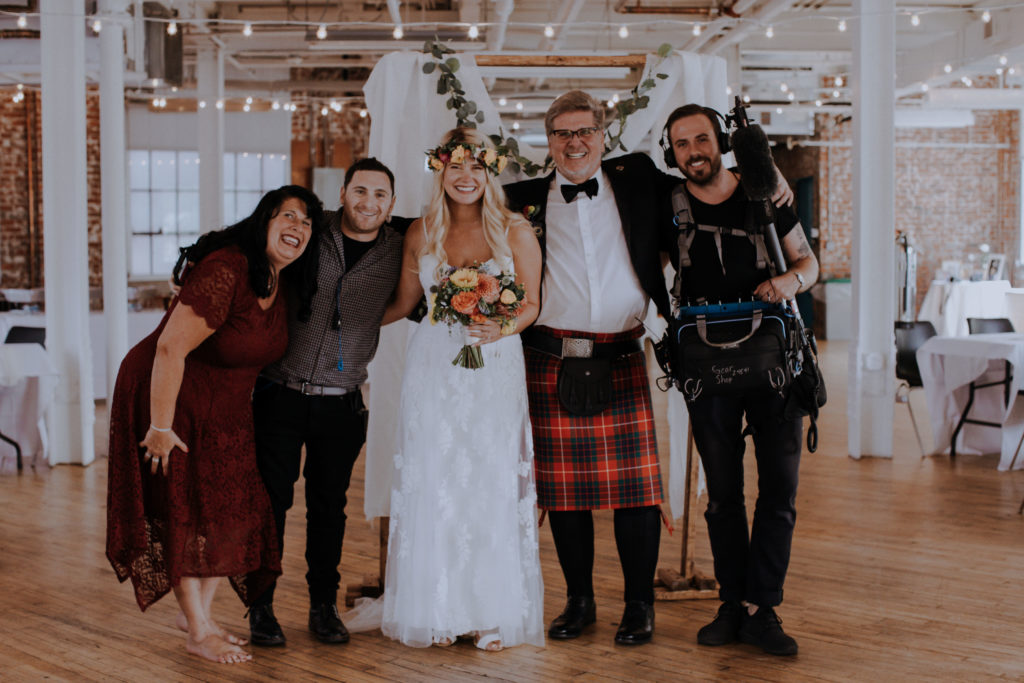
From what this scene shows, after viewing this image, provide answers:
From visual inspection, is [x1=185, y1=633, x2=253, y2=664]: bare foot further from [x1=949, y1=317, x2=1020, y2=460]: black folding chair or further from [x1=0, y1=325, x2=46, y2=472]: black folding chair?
[x1=949, y1=317, x2=1020, y2=460]: black folding chair

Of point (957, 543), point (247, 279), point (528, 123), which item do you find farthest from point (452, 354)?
point (528, 123)

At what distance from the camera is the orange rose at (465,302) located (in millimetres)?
3172

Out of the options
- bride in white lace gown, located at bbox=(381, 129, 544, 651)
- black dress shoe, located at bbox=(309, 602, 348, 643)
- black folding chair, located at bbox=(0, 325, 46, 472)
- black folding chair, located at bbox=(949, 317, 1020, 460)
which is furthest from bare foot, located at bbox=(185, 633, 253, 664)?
black folding chair, located at bbox=(949, 317, 1020, 460)

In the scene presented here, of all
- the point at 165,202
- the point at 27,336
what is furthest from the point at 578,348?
the point at 165,202

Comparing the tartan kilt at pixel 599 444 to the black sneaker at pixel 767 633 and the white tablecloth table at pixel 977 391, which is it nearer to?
the black sneaker at pixel 767 633

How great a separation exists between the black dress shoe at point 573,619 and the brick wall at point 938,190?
565 inches

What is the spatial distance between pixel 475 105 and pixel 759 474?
1.74 m

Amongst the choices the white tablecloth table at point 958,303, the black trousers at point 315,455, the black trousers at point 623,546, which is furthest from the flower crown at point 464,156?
the white tablecloth table at point 958,303

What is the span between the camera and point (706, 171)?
326 cm

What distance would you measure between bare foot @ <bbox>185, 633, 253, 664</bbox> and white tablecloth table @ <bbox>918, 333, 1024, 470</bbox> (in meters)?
5.16

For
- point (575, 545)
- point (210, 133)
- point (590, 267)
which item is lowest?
point (575, 545)

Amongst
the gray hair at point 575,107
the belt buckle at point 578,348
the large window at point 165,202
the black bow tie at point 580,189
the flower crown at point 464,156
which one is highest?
the large window at point 165,202

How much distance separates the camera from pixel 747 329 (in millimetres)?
3268

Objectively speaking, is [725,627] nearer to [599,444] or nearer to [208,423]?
[599,444]
